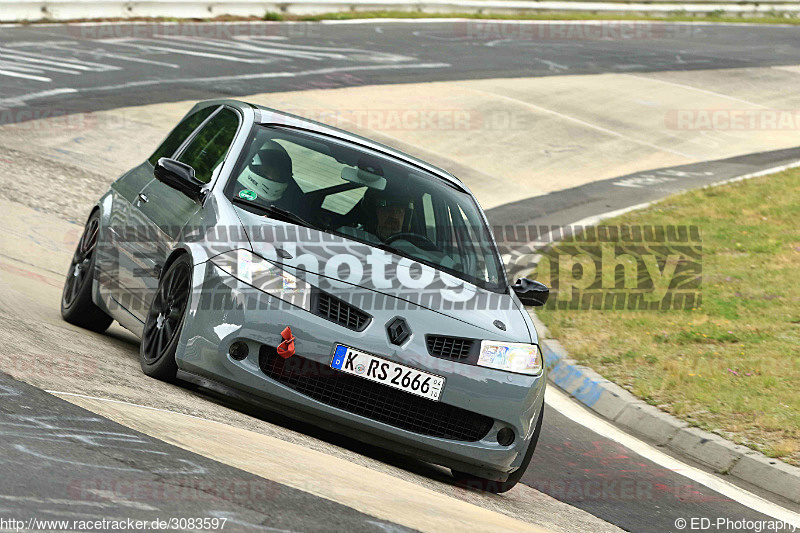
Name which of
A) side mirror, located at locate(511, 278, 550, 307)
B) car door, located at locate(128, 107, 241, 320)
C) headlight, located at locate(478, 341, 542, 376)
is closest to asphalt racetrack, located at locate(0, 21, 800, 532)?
car door, located at locate(128, 107, 241, 320)

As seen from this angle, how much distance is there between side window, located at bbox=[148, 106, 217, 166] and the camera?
298 inches

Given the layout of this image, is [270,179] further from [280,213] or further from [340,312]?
[340,312]

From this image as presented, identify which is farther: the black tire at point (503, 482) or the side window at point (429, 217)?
the side window at point (429, 217)

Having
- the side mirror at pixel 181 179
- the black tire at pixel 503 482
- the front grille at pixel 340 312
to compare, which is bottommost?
the black tire at pixel 503 482

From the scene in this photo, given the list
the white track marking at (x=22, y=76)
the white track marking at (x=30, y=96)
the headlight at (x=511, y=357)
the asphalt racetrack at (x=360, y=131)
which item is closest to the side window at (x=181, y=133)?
the asphalt racetrack at (x=360, y=131)

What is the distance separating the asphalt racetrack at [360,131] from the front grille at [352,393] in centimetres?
25

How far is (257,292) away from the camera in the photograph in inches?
217

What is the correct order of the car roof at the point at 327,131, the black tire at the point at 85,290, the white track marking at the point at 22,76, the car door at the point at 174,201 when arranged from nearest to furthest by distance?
the car door at the point at 174,201
the car roof at the point at 327,131
the black tire at the point at 85,290
the white track marking at the point at 22,76

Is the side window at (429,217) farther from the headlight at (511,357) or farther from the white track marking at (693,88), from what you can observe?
the white track marking at (693,88)

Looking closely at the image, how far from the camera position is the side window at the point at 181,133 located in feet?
24.8

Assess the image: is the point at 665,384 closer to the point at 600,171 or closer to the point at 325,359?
the point at 325,359

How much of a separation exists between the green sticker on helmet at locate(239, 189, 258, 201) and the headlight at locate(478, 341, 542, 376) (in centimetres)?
161

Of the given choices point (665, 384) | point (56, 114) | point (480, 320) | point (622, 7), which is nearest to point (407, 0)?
point (622, 7)

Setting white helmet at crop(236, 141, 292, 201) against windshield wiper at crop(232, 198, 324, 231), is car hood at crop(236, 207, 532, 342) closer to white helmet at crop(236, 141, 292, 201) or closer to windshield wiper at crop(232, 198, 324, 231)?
windshield wiper at crop(232, 198, 324, 231)
